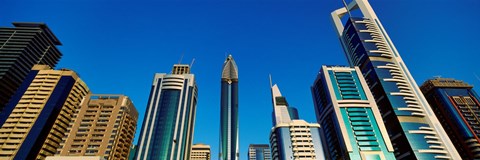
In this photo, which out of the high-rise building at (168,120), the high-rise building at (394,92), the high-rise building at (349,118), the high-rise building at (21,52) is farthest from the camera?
the high-rise building at (21,52)

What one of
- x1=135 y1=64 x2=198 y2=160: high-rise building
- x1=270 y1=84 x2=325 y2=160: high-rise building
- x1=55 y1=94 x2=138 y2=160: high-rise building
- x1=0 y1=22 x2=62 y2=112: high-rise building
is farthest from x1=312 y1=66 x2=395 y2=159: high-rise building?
x1=0 y1=22 x2=62 y2=112: high-rise building

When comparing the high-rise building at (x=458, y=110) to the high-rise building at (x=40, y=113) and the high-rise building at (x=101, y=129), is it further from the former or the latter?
the high-rise building at (x=40, y=113)

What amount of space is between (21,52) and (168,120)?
88.3m

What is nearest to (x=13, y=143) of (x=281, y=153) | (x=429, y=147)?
(x=281, y=153)

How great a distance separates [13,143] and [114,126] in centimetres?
3604

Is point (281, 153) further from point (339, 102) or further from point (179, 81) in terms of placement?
point (179, 81)

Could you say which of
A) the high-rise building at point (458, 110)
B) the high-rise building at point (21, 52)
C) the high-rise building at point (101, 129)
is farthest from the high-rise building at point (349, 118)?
the high-rise building at point (21, 52)

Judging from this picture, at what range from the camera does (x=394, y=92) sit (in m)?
123

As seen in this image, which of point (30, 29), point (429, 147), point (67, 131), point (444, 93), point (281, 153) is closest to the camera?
point (429, 147)

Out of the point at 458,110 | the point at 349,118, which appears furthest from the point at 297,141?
the point at 458,110

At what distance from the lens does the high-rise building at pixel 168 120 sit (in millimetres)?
127750

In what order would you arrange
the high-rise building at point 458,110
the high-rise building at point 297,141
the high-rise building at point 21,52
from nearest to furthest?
the high-rise building at point 458,110, the high-rise building at point 21,52, the high-rise building at point 297,141

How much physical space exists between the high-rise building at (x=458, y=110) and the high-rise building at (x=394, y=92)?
25028 mm

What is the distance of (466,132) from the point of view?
12688 centimetres
